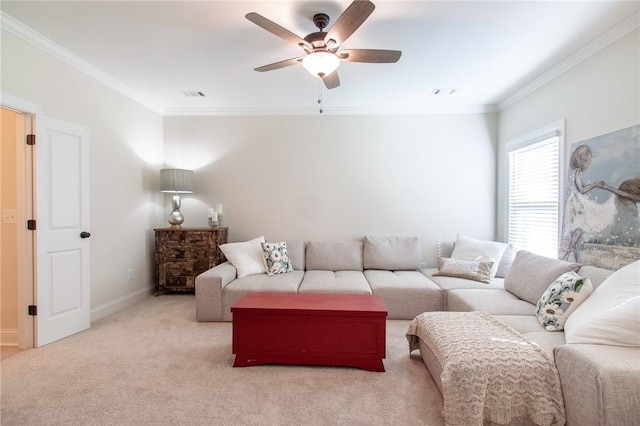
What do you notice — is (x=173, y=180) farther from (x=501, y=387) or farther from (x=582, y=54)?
(x=582, y=54)

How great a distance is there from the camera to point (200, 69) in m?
3.19

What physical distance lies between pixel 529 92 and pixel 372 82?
190 centimetres

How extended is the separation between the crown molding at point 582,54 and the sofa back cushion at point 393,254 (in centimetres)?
225

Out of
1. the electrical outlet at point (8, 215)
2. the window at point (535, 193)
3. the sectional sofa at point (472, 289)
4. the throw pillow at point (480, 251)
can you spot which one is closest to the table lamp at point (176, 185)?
the sectional sofa at point (472, 289)

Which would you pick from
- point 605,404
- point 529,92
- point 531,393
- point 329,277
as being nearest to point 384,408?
point 531,393

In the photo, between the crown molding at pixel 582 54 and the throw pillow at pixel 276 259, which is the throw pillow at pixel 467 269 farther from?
the crown molding at pixel 582 54

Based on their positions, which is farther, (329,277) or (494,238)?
(494,238)

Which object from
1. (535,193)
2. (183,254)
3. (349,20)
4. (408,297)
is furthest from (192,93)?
(535,193)

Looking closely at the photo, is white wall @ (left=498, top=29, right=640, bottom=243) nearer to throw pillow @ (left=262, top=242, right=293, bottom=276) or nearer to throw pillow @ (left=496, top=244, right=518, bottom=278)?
throw pillow @ (left=496, top=244, right=518, bottom=278)

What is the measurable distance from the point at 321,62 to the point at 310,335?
2.06 metres

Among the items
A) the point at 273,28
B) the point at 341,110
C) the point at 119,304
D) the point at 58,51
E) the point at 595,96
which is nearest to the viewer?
the point at 273,28

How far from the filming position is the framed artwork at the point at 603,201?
228 centimetres

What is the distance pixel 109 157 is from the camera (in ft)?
11.4

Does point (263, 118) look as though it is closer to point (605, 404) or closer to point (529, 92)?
point (529, 92)
